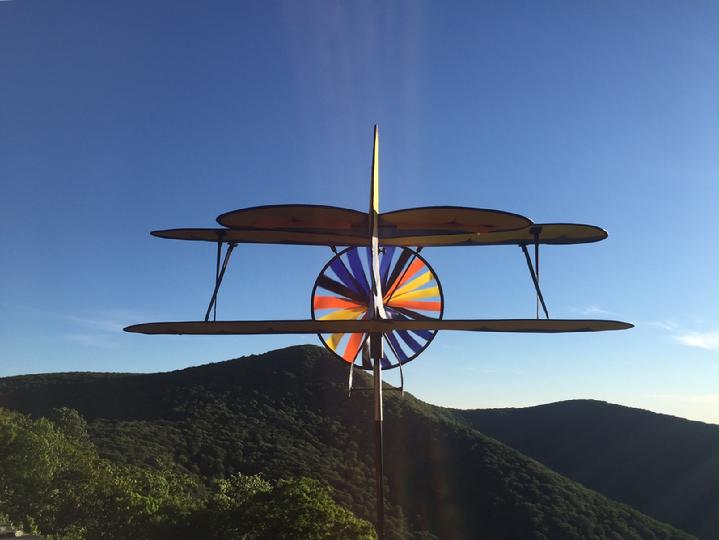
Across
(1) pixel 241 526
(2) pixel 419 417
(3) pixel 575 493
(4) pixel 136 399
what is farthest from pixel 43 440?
(3) pixel 575 493

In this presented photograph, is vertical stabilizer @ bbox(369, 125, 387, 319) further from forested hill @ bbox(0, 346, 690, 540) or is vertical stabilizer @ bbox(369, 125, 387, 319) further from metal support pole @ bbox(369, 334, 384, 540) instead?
forested hill @ bbox(0, 346, 690, 540)

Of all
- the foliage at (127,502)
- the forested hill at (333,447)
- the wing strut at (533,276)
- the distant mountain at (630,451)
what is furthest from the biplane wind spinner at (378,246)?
the distant mountain at (630,451)

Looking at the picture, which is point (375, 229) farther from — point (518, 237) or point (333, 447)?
point (333, 447)

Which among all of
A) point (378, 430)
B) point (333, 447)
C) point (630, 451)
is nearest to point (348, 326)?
point (378, 430)

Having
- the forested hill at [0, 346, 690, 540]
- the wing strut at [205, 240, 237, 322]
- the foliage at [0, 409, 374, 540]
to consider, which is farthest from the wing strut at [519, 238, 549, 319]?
the forested hill at [0, 346, 690, 540]

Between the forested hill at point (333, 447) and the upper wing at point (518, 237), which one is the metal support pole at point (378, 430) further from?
the forested hill at point (333, 447)

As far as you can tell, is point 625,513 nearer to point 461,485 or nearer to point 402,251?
point 461,485
